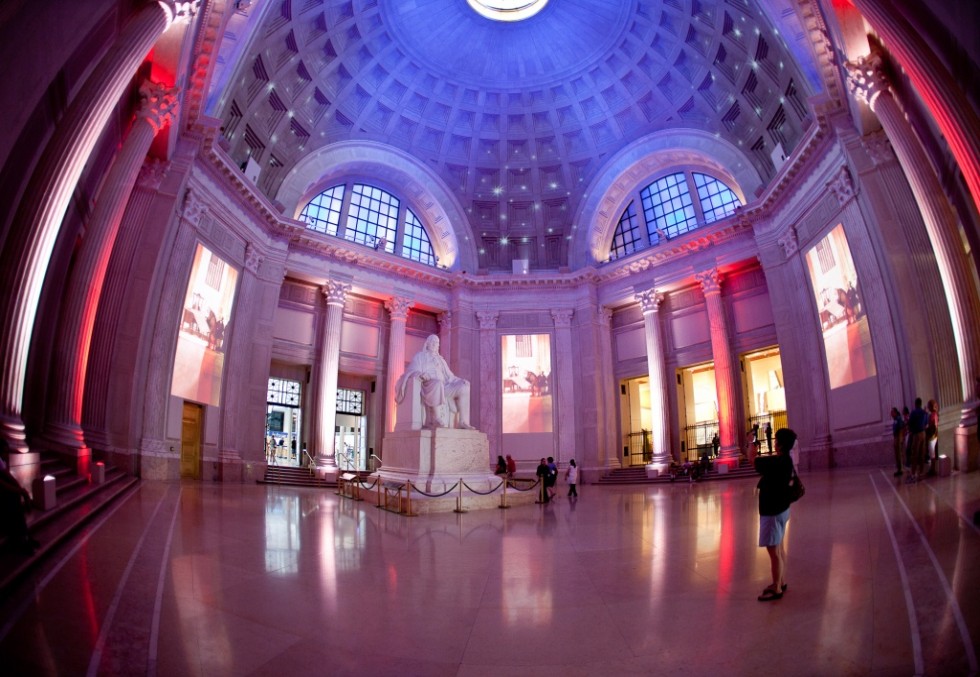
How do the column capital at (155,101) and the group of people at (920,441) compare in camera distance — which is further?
the column capital at (155,101)

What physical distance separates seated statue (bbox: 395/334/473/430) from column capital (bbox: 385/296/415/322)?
1119 cm

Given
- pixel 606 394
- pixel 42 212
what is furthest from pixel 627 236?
pixel 42 212

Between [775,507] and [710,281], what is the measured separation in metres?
18.9

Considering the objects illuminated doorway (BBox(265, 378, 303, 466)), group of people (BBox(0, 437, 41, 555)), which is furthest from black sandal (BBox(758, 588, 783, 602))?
illuminated doorway (BBox(265, 378, 303, 466))

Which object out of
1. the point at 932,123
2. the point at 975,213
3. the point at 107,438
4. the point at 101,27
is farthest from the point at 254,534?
the point at 932,123

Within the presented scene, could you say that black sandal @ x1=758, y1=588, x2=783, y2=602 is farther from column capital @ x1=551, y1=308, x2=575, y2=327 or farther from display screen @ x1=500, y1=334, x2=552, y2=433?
column capital @ x1=551, y1=308, x2=575, y2=327

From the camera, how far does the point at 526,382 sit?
81.0ft

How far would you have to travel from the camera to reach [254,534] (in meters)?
6.68

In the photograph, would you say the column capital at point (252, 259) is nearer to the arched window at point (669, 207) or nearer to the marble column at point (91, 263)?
the marble column at point (91, 263)

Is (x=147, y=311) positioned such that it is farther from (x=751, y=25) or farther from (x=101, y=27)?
(x=751, y=25)

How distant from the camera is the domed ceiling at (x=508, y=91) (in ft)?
61.4

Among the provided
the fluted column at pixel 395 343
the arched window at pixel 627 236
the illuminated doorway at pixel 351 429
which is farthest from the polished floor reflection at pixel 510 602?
the arched window at pixel 627 236

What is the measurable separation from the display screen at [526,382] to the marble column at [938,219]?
1495 cm

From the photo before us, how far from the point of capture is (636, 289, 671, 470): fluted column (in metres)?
21.9
